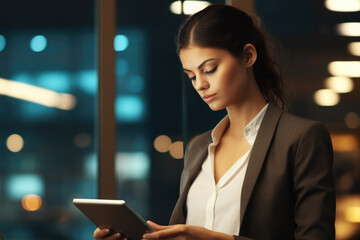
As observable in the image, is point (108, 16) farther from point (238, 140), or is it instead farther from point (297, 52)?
point (238, 140)

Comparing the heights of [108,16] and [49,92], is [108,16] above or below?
above

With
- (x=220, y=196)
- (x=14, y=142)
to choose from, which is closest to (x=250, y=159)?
(x=220, y=196)

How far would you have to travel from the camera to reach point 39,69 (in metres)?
3.58

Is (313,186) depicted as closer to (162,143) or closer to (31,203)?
(162,143)

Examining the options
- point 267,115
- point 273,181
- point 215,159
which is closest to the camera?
point 273,181

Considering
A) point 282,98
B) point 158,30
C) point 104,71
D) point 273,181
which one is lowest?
point 273,181

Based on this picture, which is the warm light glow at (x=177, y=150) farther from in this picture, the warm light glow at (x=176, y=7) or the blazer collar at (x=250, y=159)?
the blazer collar at (x=250, y=159)

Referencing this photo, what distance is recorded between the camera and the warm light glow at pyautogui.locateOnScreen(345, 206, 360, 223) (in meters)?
3.31

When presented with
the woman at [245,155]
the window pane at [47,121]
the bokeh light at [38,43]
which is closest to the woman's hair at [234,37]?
the woman at [245,155]

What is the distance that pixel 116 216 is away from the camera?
1.45m

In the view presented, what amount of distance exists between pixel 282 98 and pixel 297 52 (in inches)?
68.0

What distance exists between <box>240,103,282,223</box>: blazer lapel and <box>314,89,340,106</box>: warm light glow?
6.11 feet

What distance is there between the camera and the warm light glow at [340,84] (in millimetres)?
3344

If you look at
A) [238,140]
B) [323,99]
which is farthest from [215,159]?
[323,99]
